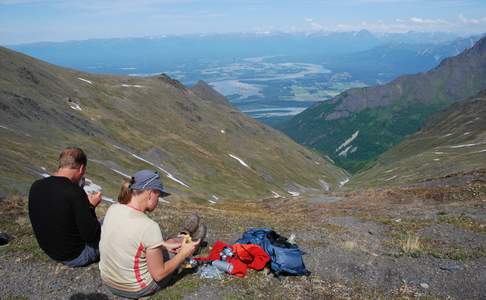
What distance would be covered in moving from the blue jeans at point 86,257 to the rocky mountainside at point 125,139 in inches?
1048

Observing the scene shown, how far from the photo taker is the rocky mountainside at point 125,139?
60875 mm

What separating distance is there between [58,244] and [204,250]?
6.55 m

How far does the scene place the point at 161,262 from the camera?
1101 centimetres

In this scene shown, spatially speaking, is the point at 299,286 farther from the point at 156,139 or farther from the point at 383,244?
the point at 156,139

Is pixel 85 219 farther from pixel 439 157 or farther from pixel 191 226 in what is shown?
pixel 439 157

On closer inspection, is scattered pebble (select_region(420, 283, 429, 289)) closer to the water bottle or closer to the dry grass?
the dry grass

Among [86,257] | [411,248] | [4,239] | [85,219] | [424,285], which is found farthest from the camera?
[411,248]

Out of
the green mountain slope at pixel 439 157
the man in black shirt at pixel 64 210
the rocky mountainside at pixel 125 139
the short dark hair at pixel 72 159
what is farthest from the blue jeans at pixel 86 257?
the green mountain slope at pixel 439 157

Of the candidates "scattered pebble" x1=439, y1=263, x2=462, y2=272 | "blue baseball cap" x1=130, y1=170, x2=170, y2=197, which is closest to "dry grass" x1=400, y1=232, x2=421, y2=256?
"scattered pebble" x1=439, y1=263, x2=462, y2=272

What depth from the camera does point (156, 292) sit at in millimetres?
12359

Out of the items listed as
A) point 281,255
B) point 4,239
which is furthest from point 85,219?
point 4,239

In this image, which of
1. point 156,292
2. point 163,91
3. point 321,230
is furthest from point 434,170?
point 163,91

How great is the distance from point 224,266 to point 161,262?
403 cm

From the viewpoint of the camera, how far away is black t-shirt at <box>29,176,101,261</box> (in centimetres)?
1127
